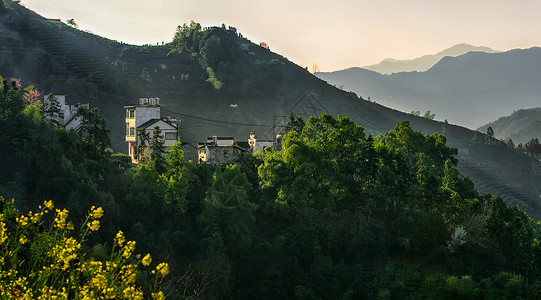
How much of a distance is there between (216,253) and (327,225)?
15472mm

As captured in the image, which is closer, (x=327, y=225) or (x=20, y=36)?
(x=327, y=225)

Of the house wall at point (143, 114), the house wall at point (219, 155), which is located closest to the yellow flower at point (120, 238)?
the house wall at point (219, 155)

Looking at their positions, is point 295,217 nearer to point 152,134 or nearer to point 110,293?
point 152,134

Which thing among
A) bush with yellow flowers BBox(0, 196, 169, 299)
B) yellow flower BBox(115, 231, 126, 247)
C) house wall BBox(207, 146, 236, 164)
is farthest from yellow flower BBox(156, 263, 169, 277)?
house wall BBox(207, 146, 236, 164)

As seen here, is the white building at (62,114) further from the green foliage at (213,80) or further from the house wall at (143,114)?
the green foliage at (213,80)

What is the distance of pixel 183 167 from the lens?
71.7 meters

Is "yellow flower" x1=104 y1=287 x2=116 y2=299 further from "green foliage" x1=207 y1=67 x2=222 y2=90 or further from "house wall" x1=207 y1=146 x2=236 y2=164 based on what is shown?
"green foliage" x1=207 y1=67 x2=222 y2=90

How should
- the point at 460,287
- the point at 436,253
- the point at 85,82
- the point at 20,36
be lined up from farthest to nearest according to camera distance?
the point at 20,36 → the point at 85,82 → the point at 436,253 → the point at 460,287

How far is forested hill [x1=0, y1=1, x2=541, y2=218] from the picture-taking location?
14825 cm

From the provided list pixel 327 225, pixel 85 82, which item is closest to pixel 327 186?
pixel 327 225

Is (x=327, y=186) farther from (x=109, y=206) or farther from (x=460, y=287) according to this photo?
(x=109, y=206)

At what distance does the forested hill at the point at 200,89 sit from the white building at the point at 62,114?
45611 millimetres

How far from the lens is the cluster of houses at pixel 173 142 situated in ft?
263

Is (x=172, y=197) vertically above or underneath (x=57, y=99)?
underneath
